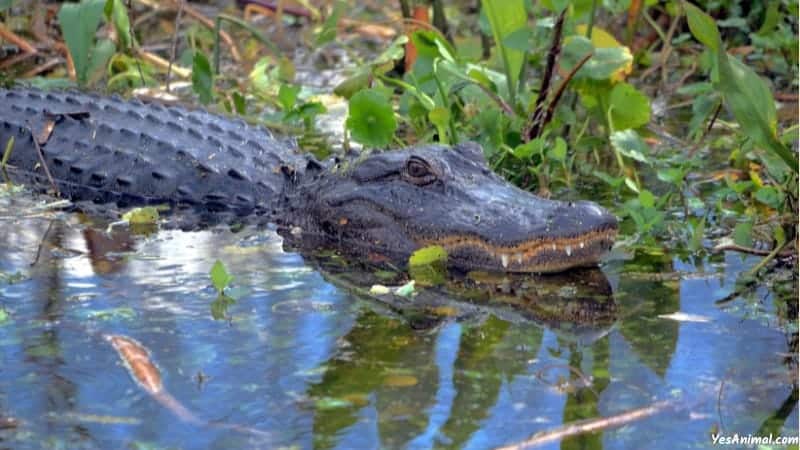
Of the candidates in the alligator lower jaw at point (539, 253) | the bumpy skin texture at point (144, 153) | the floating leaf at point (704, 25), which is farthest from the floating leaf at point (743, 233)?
the bumpy skin texture at point (144, 153)

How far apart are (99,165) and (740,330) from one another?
3.41m

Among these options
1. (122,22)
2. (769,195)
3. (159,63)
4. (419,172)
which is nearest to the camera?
(769,195)

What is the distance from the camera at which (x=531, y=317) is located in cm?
425

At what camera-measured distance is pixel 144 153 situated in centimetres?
626

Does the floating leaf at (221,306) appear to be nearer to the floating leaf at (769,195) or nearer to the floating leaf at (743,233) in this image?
the floating leaf at (743,233)

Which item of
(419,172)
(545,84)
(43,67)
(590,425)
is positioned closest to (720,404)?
(590,425)

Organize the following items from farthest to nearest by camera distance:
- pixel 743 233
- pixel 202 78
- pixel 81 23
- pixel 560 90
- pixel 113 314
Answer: pixel 202 78
pixel 81 23
pixel 560 90
pixel 743 233
pixel 113 314

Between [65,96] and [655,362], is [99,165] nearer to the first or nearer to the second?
[65,96]

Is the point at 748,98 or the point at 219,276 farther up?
the point at 748,98

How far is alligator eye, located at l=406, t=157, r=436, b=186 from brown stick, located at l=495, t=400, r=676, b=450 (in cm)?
199

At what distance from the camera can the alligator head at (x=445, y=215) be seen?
4.68 metres

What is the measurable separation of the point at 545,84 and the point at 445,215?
0.91 meters

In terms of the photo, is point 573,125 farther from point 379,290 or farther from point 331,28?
point 379,290

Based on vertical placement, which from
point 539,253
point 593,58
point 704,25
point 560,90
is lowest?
point 539,253
